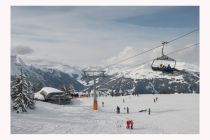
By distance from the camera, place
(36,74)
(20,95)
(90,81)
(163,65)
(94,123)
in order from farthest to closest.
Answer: (36,74), (90,81), (20,95), (94,123), (163,65)

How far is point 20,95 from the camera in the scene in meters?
27.1

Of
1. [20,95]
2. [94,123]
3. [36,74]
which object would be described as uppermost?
[36,74]

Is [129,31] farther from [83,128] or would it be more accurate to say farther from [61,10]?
[83,128]

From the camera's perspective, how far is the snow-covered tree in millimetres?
25234

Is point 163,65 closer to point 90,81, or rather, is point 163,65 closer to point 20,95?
point 20,95

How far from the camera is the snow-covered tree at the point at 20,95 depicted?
25234 mm

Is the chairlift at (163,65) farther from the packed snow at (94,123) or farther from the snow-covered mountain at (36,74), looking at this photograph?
the snow-covered mountain at (36,74)

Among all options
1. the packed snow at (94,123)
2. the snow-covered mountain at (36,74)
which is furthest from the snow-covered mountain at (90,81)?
the packed snow at (94,123)

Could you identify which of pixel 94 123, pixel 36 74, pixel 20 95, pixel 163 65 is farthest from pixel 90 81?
pixel 36 74

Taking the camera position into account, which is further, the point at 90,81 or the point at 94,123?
the point at 90,81
